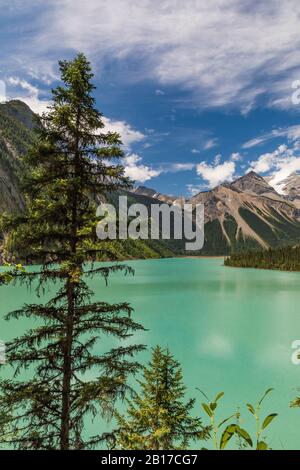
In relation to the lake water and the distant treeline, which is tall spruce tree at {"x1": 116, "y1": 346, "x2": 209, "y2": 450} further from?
the distant treeline

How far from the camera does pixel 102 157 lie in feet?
38.0

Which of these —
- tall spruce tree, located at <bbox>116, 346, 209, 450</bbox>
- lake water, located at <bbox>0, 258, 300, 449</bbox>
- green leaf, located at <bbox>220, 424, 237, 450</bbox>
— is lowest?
lake water, located at <bbox>0, 258, 300, 449</bbox>

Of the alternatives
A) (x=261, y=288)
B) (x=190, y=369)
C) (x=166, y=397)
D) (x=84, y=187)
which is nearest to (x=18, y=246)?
(x=84, y=187)

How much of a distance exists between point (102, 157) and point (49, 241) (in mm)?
3587

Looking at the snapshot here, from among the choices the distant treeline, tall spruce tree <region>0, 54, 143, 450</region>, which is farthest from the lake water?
the distant treeline

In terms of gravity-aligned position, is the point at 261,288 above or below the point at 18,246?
below

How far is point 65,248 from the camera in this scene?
11.3m

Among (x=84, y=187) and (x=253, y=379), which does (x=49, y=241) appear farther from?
(x=253, y=379)

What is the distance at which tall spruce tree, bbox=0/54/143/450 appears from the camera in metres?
10.4

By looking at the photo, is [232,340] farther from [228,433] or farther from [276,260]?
[276,260]

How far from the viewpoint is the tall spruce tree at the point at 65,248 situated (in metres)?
10.4

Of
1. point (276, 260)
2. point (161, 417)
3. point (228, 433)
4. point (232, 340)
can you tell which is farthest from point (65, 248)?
point (276, 260)
